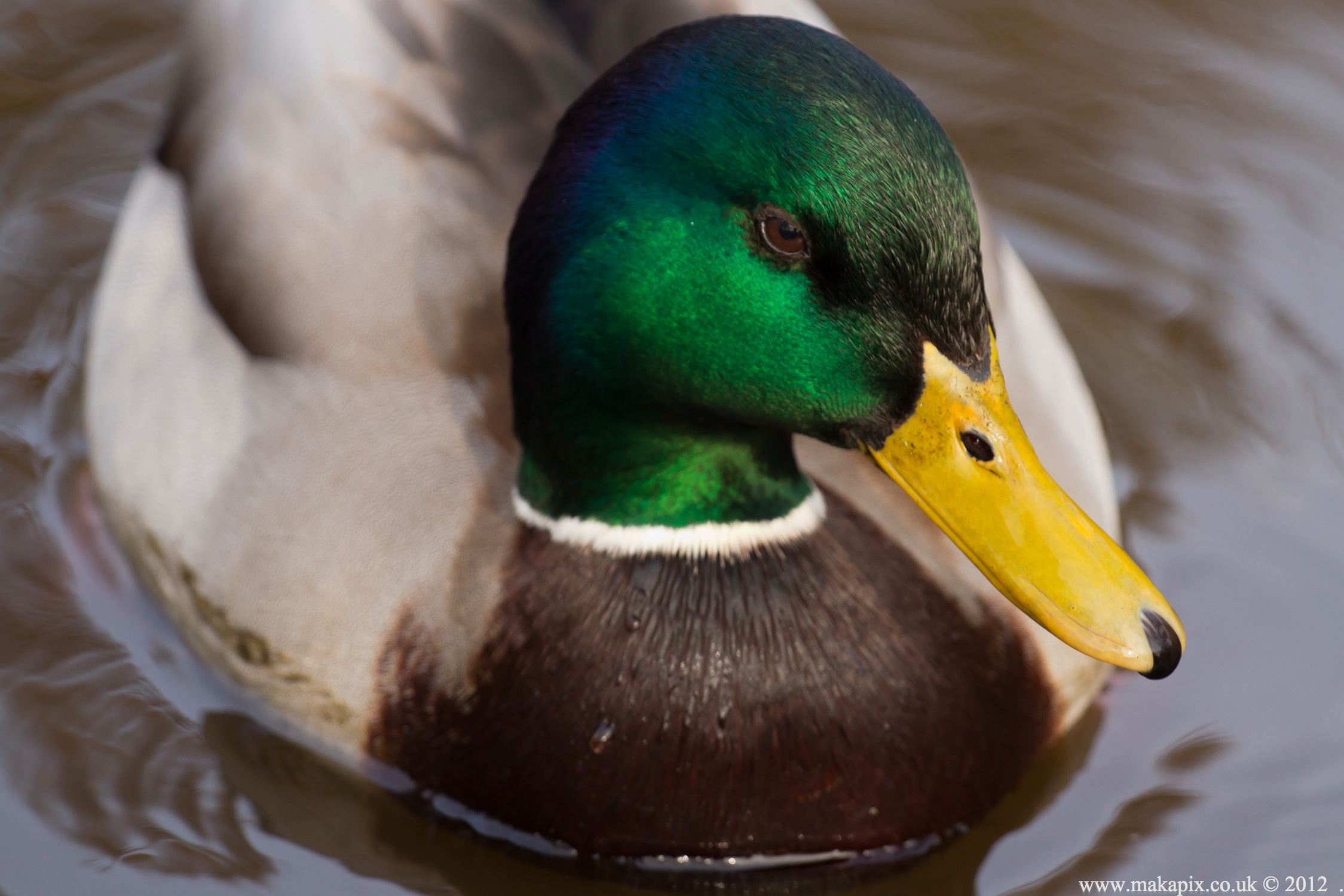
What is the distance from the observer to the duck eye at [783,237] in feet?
8.23

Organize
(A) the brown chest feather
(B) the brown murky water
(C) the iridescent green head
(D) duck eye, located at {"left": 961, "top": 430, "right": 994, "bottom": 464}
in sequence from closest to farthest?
(C) the iridescent green head < (D) duck eye, located at {"left": 961, "top": 430, "right": 994, "bottom": 464} < (A) the brown chest feather < (B) the brown murky water

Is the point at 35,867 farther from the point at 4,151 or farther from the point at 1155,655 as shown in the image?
the point at 4,151

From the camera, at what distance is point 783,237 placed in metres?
2.52

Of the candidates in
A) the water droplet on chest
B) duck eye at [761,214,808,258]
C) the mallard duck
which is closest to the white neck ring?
the mallard duck

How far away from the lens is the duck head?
2.49 meters

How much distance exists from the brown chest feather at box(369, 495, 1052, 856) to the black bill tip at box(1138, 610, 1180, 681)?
1.76ft

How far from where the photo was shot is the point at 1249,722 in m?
3.60

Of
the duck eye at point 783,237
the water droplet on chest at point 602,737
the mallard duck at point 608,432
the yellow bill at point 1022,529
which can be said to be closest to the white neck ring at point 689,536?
the mallard duck at point 608,432

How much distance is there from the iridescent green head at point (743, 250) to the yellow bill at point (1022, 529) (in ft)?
0.18

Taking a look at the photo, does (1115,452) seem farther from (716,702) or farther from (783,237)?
(783,237)

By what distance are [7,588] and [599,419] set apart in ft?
5.36

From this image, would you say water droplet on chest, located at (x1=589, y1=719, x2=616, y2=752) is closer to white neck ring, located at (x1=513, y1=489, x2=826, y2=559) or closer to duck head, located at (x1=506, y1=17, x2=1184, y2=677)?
white neck ring, located at (x1=513, y1=489, x2=826, y2=559)

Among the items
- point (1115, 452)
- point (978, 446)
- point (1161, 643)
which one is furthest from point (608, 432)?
point (1115, 452)

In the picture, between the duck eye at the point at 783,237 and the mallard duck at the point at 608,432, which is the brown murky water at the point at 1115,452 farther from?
the duck eye at the point at 783,237
